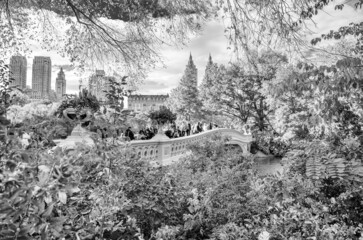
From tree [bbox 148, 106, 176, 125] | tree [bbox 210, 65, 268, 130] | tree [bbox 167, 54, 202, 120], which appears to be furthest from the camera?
tree [bbox 167, 54, 202, 120]

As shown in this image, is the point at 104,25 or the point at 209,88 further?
the point at 209,88

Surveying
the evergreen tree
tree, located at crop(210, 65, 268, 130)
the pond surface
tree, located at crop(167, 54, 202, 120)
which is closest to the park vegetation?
the pond surface

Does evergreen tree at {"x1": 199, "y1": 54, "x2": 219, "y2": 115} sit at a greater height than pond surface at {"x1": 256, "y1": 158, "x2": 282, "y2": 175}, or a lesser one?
greater

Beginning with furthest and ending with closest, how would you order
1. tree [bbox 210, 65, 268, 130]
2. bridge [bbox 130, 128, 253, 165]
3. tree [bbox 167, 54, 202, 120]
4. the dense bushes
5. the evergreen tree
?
tree [bbox 167, 54, 202, 120] < the evergreen tree < tree [bbox 210, 65, 268, 130] < bridge [bbox 130, 128, 253, 165] < the dense bushes

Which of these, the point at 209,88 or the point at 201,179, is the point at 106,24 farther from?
the point at 209,88

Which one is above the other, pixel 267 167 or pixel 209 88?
pixel 209 88

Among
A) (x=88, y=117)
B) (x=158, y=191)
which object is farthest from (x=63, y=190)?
(x=158, y=191)

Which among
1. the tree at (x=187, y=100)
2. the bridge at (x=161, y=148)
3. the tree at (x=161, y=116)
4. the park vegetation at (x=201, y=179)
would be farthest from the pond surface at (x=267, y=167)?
the tree at (x=187, y=100)

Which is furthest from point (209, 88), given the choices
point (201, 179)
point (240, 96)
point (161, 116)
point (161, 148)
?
point (201, 179)

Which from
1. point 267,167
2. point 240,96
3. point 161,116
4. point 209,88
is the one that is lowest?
point 267,167

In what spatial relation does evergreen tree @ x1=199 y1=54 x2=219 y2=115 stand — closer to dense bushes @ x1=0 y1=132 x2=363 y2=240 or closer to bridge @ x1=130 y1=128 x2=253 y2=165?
bridge @ x1=130 y1=128 x2=253 y2=165

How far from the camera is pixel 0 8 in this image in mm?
8289

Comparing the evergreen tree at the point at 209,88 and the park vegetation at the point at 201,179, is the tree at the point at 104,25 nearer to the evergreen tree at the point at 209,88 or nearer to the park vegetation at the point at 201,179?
the park vegetation at the point at 201,179

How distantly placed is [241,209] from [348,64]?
2148 millimetres
